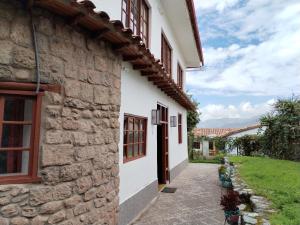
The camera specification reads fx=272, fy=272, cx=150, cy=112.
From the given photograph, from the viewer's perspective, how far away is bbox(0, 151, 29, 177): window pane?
Result: 3.26m

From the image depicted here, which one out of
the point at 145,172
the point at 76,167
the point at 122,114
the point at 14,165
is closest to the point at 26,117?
the point at 14,165

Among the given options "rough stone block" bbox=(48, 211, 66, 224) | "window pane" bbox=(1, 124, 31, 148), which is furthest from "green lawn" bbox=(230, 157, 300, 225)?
"window pane" bbox=(1, 124, 31, 148)

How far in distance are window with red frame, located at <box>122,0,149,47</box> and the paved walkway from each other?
4711 mm

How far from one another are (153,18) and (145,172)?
15.8 feet

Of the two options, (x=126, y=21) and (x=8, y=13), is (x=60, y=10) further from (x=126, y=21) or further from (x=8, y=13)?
(x=126, y=21)

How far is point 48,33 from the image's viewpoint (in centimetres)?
346

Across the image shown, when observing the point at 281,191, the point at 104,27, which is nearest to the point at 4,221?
the point at 104,27

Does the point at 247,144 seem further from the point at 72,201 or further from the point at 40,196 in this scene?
the point at 40,196

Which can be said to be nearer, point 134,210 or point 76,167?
point 76,167

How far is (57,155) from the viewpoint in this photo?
354 centimetres

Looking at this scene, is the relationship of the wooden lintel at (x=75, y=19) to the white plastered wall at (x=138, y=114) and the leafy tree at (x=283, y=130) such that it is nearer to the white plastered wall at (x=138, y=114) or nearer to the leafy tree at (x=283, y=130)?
the white plastered wall at (x=138, y=114)

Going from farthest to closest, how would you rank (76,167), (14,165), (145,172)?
1. (145,172)
2. (76,167)
3. (14,165)

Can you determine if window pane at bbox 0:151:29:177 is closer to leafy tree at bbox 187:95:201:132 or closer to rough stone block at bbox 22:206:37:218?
rough stone block at bbox 22:206:37:218

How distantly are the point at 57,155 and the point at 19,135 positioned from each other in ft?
1.72
